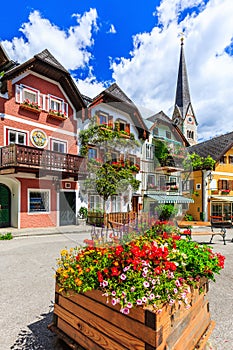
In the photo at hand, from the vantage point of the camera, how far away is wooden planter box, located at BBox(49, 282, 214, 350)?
1880 millimetres

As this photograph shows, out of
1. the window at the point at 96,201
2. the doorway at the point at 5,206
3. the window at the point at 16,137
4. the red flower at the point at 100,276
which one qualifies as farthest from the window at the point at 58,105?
the red flower at the point at 100,276

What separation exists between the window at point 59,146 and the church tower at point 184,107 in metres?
42.3

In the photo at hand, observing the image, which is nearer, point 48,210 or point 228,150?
point 48,210

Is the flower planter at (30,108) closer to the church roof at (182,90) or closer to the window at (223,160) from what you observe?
the window at (223,160)

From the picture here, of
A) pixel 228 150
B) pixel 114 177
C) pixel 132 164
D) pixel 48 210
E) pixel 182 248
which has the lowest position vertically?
pixel 48 210

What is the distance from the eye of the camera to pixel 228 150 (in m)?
22.7

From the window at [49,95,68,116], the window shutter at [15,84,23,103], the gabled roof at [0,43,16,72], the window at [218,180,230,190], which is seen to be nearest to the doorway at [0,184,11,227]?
the window shutter at [15,84,23,103]

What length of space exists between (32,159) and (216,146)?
19491mm

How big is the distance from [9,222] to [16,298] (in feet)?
31.5

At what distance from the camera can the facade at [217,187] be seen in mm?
21172

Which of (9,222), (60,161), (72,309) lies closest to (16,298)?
(72,309)

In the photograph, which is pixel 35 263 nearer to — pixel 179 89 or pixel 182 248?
pixel 182 248

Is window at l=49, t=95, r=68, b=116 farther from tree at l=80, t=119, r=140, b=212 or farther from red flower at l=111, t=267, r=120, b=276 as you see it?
red flower at l=111, t=267, r=120, b=276

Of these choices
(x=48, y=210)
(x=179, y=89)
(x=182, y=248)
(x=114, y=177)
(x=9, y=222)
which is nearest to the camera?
(x=182, y=248)
